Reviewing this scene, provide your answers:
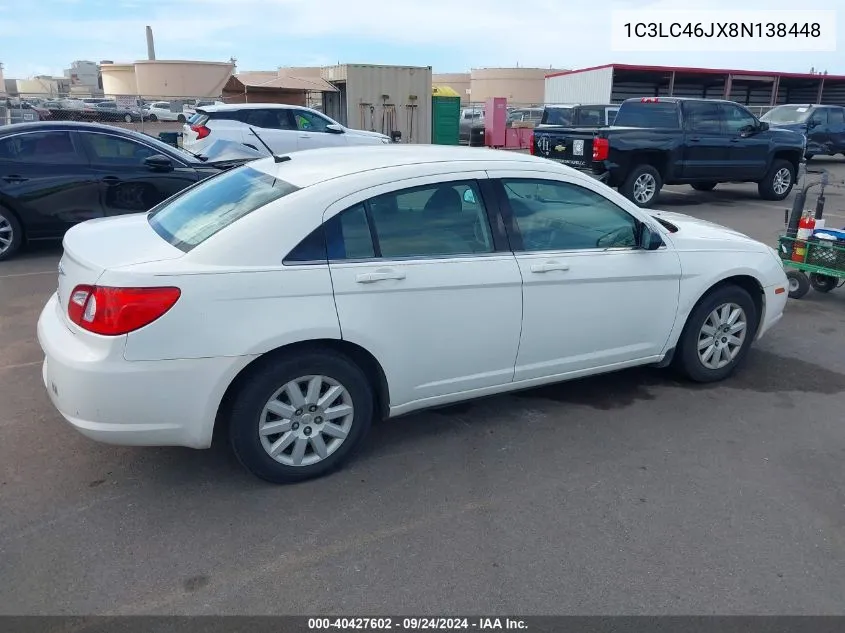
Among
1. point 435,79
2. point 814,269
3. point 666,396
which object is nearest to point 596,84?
point 814,269

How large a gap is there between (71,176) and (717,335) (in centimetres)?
718

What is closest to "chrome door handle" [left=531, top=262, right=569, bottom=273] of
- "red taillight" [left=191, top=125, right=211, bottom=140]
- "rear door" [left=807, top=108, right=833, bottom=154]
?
"red taillight" [left=191, top=125, right=211, bottom=140]

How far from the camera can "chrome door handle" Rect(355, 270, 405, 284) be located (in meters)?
3.40

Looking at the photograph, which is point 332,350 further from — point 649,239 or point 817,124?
point 817,124

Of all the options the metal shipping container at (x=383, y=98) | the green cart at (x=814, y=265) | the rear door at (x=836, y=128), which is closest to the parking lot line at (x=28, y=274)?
the green cart at (x=814, y=265)

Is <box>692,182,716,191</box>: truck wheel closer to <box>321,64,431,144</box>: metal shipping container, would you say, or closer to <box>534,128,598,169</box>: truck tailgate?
<box>534,128,598,169</box>: truck tailgate

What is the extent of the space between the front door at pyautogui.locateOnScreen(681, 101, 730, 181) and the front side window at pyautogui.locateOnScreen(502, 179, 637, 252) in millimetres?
9080

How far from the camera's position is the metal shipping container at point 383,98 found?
2184cm

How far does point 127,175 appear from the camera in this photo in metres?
8.42

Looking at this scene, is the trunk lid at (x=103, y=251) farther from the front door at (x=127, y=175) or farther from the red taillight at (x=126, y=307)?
the front door at (x=127, y=175)

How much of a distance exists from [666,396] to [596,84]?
28.2 m

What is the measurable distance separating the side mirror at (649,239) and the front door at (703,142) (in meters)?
8.97

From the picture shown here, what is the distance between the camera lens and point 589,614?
2.67 meters
